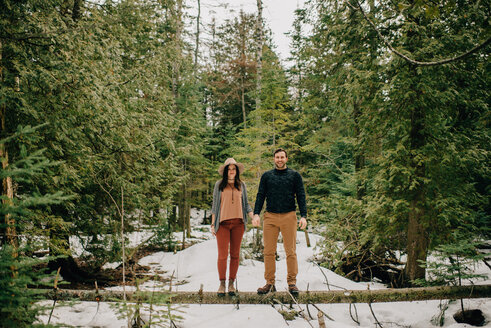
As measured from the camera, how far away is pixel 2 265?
2.46 meters

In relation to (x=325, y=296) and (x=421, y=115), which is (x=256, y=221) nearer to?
(x=325, y=296)

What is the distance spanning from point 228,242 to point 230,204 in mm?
705

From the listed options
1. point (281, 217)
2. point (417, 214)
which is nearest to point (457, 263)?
point (417, 214)

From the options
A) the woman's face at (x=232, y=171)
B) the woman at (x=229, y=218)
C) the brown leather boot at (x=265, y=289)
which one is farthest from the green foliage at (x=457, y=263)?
A: the woman's face at (x=232, y=171)

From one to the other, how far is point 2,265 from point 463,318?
21.8 feet

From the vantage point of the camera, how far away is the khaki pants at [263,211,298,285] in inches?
193

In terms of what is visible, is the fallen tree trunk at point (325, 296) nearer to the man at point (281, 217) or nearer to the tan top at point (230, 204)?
the man at point (281, 217)

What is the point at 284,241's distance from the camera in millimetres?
4957

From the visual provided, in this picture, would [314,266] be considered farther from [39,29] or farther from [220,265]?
[39,29]

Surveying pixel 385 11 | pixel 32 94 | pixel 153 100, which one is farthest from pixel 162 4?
pixel 385 11

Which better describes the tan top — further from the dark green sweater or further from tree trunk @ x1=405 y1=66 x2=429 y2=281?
tree trunk @ x1=405 y1=66 x2=429 y2=281

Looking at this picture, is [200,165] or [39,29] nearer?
[39,29]

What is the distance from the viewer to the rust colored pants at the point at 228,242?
16.4 feet

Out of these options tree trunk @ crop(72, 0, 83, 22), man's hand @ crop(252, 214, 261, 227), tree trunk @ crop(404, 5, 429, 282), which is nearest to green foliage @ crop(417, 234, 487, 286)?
tree trunk @ crop(404, 5, 429, 282)
